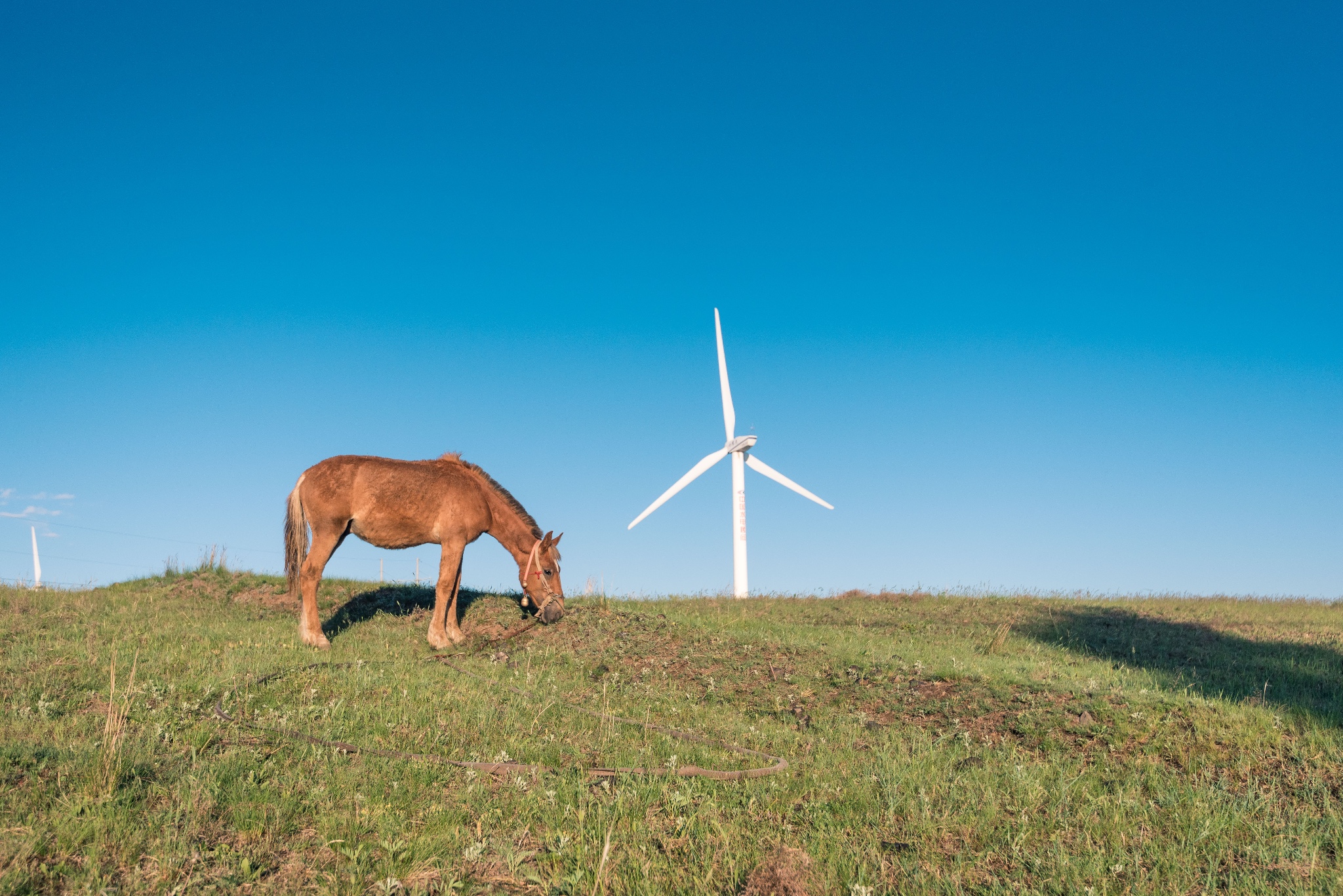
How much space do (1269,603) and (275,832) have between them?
34.4 m

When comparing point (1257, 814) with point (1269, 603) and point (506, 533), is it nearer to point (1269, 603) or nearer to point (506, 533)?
point (506, 533)

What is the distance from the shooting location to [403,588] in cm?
2066

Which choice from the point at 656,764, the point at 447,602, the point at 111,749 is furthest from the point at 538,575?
the point at 111,749

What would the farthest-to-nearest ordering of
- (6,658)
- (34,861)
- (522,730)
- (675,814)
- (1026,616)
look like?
(1026,616), (6,658), (522,730), (675,814), (34,861)

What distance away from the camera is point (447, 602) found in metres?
15.1

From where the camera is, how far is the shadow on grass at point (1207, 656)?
11.8m

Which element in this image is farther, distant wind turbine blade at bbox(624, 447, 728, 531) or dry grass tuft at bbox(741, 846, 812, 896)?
distant wind turbine blade at bbox(624, 447, 728, 531)

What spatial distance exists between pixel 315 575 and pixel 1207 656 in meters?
17.4

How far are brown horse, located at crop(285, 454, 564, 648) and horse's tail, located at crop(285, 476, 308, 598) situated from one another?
0.01 meters

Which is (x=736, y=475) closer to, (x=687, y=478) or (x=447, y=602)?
(x=687, y=478)

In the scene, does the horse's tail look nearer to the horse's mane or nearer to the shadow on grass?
the horse's mane

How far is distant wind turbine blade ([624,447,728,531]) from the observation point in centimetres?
3556

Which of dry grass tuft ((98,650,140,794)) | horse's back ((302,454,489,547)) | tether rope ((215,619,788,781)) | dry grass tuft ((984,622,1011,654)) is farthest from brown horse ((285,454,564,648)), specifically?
dry grass tuft ((984,622,1011,654))

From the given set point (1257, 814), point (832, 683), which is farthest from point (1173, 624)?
point (1257, 814)
